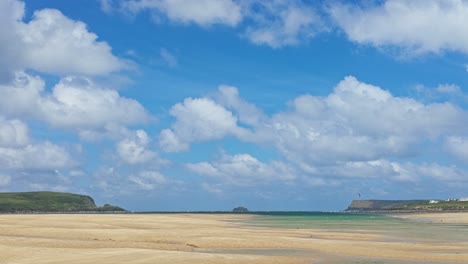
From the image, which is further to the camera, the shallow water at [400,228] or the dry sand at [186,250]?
the shallow water at [400,228]

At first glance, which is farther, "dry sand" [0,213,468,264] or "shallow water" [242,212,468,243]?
"shallow water" [242,212,468,243]

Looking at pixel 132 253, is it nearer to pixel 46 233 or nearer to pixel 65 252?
pixel 65 252

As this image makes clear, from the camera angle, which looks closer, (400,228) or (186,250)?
(186,250)

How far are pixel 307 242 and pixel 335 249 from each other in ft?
17.2

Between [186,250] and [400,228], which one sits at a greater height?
[400,228]

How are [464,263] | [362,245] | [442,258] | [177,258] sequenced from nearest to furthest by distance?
[177,258], [464,263], [442,258], [362,245]

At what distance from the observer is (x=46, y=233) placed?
47.6m

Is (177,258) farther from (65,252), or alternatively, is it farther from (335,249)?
(335,249)

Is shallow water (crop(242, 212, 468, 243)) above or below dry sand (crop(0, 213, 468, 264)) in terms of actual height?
above

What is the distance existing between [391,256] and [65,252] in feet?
67.1

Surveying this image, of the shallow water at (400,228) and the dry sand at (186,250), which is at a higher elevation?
the shallow water at (400,228)

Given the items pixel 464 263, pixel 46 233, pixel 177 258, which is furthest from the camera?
pixel 46 233

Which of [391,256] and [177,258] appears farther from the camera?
[391,256]

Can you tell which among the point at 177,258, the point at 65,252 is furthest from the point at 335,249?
the point at 65,252
